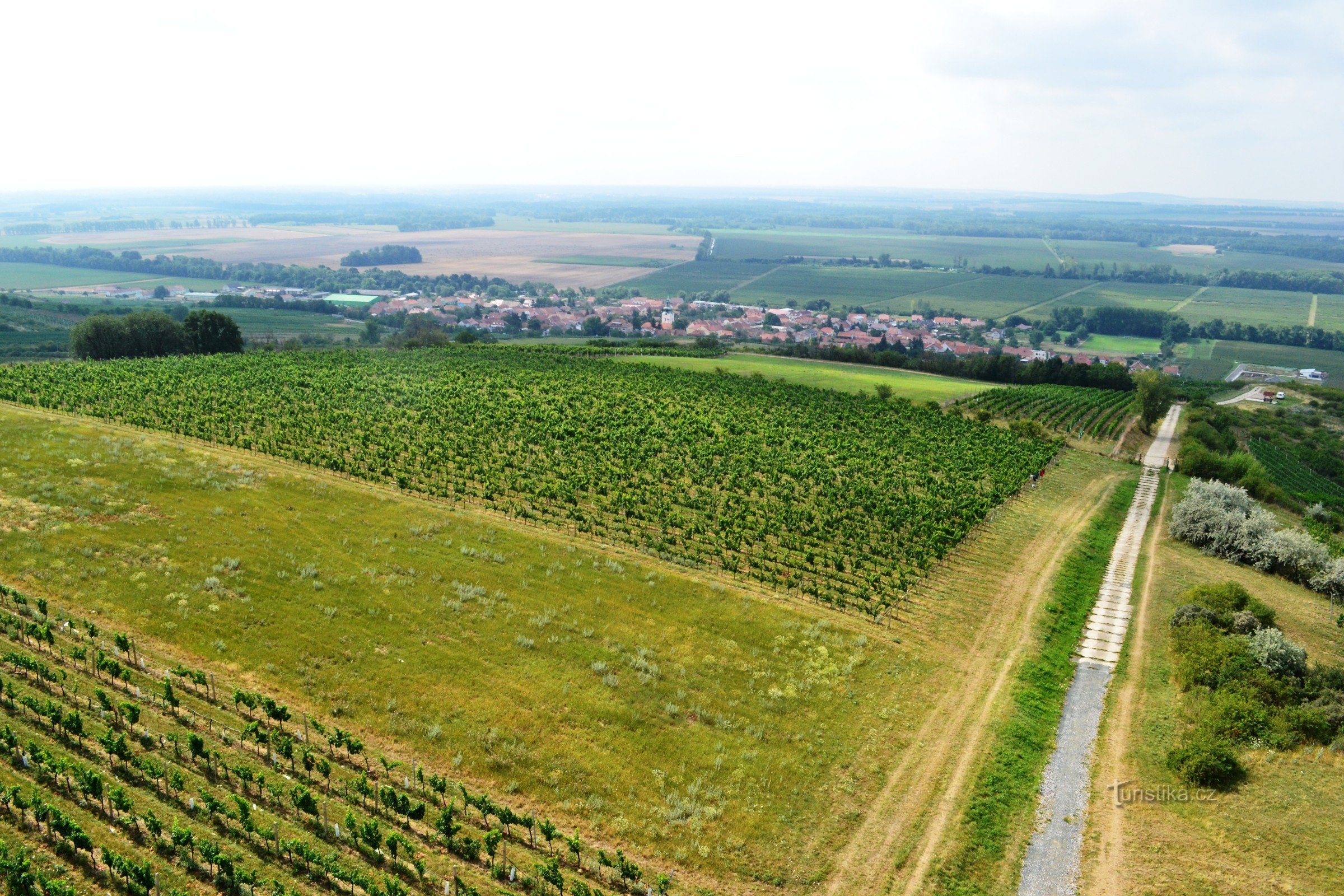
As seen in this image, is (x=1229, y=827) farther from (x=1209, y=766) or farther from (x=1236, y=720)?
(x=1236, y=720)

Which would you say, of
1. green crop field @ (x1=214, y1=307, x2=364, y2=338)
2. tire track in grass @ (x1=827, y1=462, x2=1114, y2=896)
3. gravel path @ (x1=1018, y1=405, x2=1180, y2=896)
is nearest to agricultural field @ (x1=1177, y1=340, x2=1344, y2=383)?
gravel path @ (x1=1018, y1=405, x2=1180, y2=896)

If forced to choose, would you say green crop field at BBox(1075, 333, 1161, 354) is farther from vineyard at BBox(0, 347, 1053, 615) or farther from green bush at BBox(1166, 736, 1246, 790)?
green bush at BBox(1166, 736, 1246, 790)

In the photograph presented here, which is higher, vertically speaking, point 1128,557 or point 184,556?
point 184,556

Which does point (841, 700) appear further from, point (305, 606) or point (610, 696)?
point (305, 606)

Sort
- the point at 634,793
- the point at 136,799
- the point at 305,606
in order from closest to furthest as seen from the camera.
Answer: the point at 136,799 < the point at 634,793 < the point at 305,606

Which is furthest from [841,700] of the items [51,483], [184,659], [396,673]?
[51,483]

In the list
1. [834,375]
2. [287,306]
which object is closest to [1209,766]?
[834,375]
